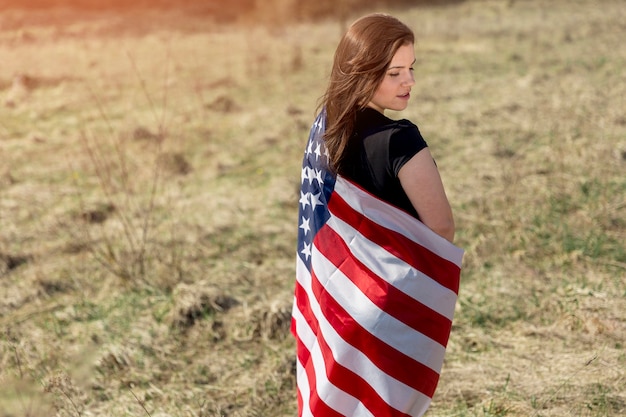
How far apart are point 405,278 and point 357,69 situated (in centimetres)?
63

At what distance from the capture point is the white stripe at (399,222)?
6.66ft

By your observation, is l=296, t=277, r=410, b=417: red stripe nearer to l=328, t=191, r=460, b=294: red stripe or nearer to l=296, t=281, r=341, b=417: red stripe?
l=296, t=281, r=341, b=417: red stripe

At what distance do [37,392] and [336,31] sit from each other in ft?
51.2

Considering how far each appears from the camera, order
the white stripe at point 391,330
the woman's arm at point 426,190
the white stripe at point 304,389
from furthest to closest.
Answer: the white stripe at point 304,389 < the white stripe at point 391,330 < the woman's arm at point 426,190

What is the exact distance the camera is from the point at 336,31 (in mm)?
17625

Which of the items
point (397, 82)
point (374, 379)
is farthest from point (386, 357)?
point (397, 82)

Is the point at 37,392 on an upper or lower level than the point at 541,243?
lower

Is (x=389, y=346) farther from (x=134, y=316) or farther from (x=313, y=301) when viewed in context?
(x=134, y=316)

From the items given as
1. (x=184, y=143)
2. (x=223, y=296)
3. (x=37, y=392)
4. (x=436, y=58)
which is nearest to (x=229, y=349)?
(x=223, y=296)

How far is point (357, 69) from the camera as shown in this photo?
2033mm

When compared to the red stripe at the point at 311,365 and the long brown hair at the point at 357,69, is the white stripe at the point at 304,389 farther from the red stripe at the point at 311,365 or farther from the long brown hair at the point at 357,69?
the long brown hair at the point at 357,69

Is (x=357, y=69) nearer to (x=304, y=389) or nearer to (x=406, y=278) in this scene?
(x=406, y=278)

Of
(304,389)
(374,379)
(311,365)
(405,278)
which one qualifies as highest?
(405,278)

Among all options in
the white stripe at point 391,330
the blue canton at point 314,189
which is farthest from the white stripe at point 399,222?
the white stripe at point 391,330
